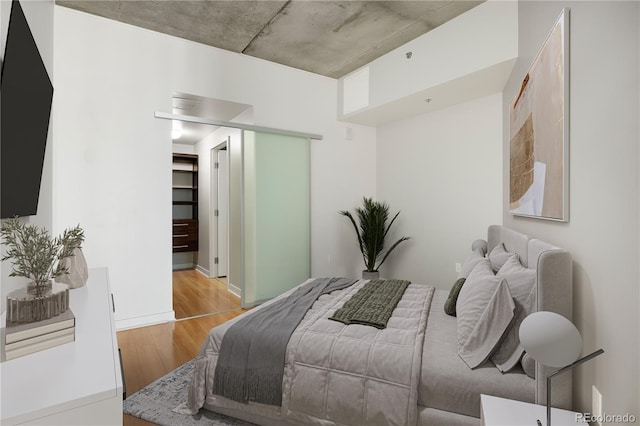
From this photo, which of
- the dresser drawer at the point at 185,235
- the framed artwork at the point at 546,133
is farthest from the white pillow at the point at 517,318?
→ the dresser drawer at the point at 185,235

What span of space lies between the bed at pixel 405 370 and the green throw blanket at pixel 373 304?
0.19ft

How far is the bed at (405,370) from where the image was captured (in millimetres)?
1392

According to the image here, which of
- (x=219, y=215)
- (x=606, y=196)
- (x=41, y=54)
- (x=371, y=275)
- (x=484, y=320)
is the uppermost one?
(x=41, y=54)

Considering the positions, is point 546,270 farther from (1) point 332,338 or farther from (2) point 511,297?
(1) point 332,338

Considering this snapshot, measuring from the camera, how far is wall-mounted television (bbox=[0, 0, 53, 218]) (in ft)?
4.32

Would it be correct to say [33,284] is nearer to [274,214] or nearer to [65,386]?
[65,386]

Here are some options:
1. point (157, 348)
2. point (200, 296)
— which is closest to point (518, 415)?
point (157, 348)

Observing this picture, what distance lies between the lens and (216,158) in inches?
202

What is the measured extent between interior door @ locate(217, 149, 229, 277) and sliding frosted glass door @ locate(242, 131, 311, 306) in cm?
102

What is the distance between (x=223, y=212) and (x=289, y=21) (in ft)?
9.40

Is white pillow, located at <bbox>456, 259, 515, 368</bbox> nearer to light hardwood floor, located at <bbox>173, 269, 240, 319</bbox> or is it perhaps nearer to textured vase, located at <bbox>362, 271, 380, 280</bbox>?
textured vase, located at <bbox>362, 271, 380, 280</bbox>

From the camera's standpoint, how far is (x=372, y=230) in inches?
176

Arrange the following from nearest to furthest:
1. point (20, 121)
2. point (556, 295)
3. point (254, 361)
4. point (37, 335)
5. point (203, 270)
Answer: point (37, 335)
point (556, 295)
point (20, 121)
point (254, 361)
point (203, 270)

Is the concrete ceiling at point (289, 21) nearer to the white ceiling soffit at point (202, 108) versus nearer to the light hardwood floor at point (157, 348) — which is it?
Answer: the white ceiling soffit at point (202, 108)
